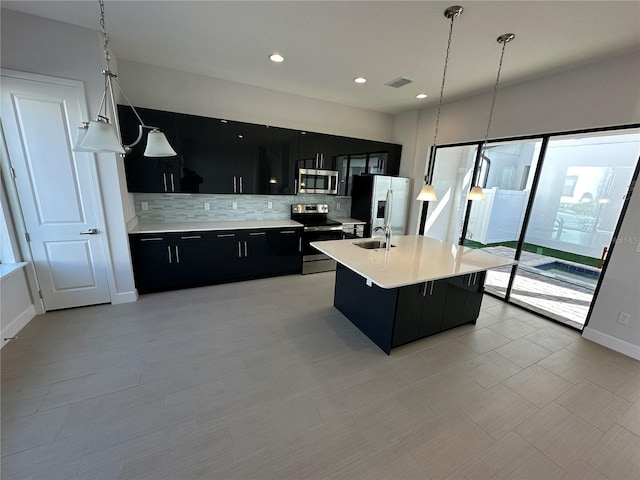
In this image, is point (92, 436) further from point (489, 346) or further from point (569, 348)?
point (569, 348)

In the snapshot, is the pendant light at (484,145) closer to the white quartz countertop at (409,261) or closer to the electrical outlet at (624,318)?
the white quartz countertop at (409,261)

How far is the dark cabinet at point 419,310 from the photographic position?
2.44 meters

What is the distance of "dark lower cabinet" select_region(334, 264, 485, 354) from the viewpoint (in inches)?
96.8

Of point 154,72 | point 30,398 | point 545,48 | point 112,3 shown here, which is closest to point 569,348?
point 545,48

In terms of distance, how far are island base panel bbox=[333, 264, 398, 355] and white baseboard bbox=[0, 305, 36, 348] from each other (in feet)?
10.8

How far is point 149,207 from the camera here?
376 cm

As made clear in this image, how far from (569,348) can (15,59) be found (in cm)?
615

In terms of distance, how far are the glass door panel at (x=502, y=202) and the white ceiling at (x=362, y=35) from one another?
1.03 m

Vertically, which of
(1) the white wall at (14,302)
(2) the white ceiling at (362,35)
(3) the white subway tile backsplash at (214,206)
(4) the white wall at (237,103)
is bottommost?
(1) the white wall at (14,302)

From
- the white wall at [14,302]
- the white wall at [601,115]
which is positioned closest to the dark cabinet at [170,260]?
the white wall at [14,302]

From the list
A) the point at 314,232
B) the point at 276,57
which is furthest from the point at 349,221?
the point at 276,57

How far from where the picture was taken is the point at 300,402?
6.32ft

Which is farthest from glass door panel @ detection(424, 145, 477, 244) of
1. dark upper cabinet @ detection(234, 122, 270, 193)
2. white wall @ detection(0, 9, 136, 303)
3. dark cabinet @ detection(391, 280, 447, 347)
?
white wall @ detection(0, 9, 136, 303)

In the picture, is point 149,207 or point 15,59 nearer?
point 15,59
